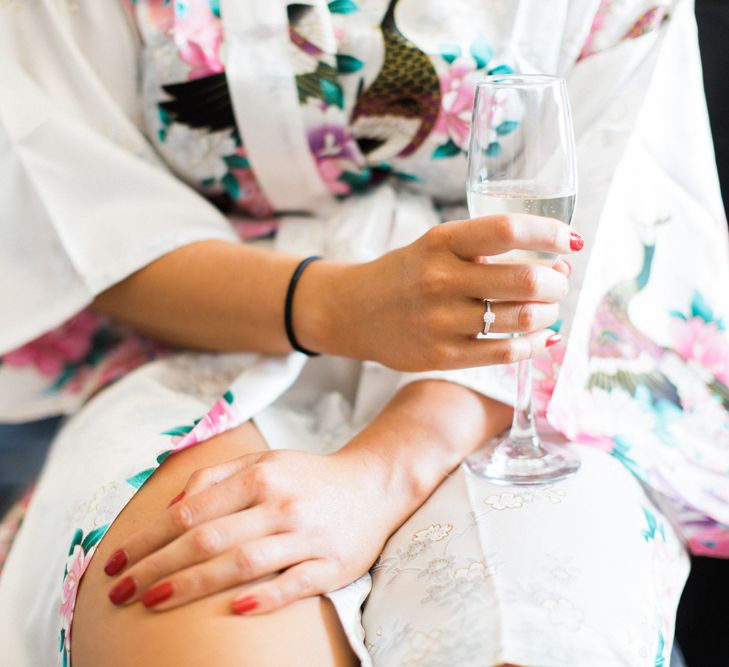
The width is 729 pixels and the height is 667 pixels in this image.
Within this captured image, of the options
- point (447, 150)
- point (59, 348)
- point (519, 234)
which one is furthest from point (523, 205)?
point (59, 348)

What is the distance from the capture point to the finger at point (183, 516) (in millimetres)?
660

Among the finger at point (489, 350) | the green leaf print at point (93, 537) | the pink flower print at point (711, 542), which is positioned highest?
the finger at point (489, 350)

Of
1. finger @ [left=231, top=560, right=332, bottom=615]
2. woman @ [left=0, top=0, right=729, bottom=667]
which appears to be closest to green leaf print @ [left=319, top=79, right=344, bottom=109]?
woman @ [left=0, top=0, right=729, bottom=667]

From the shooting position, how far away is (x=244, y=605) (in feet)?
2.03

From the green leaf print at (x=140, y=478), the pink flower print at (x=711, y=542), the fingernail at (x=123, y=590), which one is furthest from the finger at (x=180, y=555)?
the pink flower print at (x=711, y=542)

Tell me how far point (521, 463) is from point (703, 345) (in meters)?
0.22

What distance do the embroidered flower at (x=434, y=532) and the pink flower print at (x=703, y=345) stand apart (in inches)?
11.7

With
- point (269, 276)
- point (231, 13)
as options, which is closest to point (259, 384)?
point (269, 276)

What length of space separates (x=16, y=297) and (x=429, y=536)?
522 millimetres

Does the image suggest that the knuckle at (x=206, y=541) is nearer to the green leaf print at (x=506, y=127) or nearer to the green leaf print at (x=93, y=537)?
the green leaf print at (x=93, y=537)

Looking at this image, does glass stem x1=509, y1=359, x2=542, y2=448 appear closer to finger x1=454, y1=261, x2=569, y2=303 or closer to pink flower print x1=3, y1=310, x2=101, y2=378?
finger x1=454, y1=261, x2=569, y2=303

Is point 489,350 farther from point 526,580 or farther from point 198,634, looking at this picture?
point 198,634

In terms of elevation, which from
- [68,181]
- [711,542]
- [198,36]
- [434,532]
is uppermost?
[198,36]

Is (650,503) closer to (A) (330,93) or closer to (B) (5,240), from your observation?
(A) (330,93)
